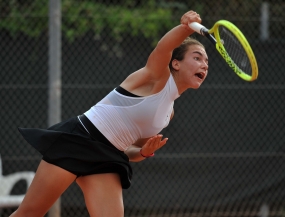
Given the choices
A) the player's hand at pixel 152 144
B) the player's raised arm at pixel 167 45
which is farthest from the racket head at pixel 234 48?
the player's hand at pixel 152 144

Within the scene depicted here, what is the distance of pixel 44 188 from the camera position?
3445 millimetres

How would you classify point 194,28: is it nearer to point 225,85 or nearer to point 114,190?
point 114,190

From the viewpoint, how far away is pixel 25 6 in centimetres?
590

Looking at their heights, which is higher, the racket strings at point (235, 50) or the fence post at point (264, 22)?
the racket strings at point (235, 50)

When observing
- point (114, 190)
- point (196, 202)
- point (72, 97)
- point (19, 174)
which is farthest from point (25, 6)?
point (114, 190)

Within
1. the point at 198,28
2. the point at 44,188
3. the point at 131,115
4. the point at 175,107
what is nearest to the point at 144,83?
the point at 131,115

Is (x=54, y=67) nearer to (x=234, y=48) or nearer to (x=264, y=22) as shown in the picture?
(x=264, y=22)

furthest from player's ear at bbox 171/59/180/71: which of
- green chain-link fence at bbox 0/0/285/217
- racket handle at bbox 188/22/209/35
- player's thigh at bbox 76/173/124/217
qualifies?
green chain-link fence at bbox 0/0/285/217

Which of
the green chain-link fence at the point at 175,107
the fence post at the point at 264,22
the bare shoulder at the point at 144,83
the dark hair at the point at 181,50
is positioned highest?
the dark hair at the point at 181,50

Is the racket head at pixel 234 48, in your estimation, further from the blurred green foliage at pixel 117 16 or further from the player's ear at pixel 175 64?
the blurred green foliage at pixel 117 16

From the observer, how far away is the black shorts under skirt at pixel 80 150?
3.49m

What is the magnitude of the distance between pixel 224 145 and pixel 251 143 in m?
0.28

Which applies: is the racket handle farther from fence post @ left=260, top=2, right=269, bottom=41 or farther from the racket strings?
fence post @ left=260, top=2, right=269, bottom=41

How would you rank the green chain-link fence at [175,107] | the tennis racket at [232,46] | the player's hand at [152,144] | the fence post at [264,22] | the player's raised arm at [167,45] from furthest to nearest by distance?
the fence post at [264,22], the green chain-link fence at [175,107], the player's hand at [152,144], the player's raised arm at [167,45], the tennis racket at [232,46]
